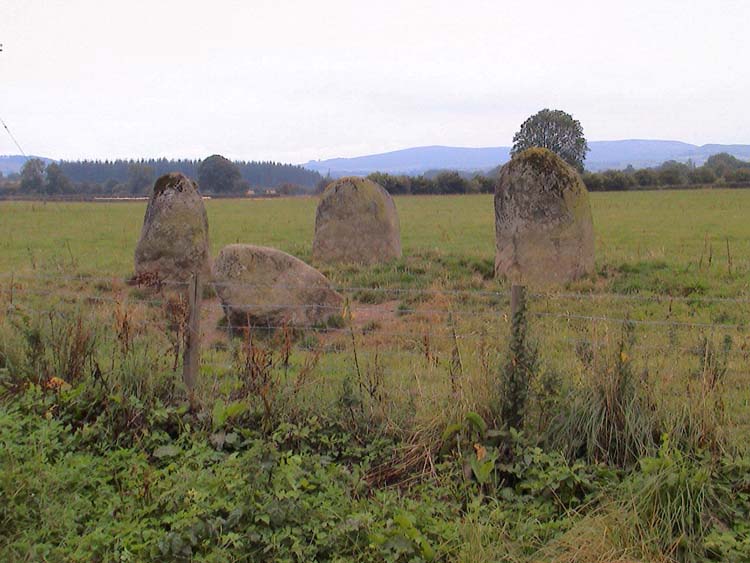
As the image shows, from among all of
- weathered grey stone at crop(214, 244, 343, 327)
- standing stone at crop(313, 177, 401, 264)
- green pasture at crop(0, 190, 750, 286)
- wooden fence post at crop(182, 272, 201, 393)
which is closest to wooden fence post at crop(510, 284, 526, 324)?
wooden fence post at crop(182, 272, 201, 393)

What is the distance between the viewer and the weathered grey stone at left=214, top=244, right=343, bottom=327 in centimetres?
1070

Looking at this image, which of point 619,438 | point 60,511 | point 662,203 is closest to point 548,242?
point 619,438

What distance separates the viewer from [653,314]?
38.3ft

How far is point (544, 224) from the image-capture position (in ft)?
46.9

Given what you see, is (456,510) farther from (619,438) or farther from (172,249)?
(172,249)

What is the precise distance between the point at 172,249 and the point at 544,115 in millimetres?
51211

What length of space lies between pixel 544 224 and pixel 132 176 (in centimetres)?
10085

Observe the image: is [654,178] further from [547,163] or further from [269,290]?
[269,290]

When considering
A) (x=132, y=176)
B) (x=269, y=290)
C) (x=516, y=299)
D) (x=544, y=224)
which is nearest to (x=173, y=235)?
(x=269, y=290)

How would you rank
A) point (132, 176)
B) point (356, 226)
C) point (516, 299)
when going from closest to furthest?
point (516, 299) → point (356, 226) → point (132, 176)

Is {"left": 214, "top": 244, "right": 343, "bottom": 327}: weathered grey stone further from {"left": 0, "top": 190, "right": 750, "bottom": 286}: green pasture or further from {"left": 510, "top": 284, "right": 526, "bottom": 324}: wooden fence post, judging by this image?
{"left": 0, "top": 190, "right": 750, "bottom": 286}: green pasture

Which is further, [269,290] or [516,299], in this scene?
[269,290]

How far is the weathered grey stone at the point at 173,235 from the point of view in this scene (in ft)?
47.8

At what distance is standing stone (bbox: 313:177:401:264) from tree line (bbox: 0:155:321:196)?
4056 cm
